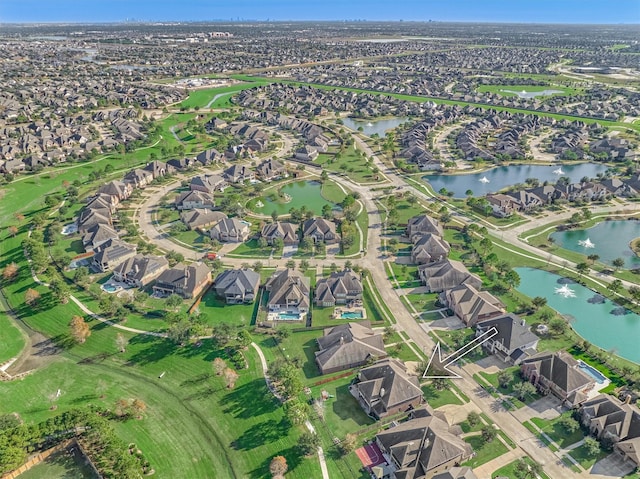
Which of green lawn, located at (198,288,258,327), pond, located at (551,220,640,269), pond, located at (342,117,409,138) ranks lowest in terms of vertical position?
green lawn, located at (198,288,258,327)

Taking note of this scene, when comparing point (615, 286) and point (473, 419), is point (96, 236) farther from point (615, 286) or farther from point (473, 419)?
point (615, 286)

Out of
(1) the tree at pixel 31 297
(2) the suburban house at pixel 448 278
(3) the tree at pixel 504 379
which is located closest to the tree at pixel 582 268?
(2) the suburban house at pixel 448 278

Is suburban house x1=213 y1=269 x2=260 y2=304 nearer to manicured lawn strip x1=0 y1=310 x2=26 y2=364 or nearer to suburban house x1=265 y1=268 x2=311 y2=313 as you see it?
suburban house x1=265 y1=268 x2=311 y2=313

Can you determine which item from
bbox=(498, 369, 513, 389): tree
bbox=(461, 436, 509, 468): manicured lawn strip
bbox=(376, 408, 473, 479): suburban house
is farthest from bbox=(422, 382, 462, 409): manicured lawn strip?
bbox=(498, 369, 513, 389): tree

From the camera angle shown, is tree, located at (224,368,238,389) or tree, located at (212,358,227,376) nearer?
tree, located at (224,368,238,389)

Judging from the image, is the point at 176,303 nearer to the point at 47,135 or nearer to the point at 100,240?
the point at 100,240

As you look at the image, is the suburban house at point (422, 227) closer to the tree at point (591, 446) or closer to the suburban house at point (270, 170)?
the suburban house at point (270, 170)

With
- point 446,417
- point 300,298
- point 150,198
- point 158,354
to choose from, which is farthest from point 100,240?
point 446,417

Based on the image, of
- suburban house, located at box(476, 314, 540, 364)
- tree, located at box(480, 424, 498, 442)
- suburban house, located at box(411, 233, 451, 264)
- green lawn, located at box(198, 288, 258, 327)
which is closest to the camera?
tree, located at box(480, 424, 498, 442)
